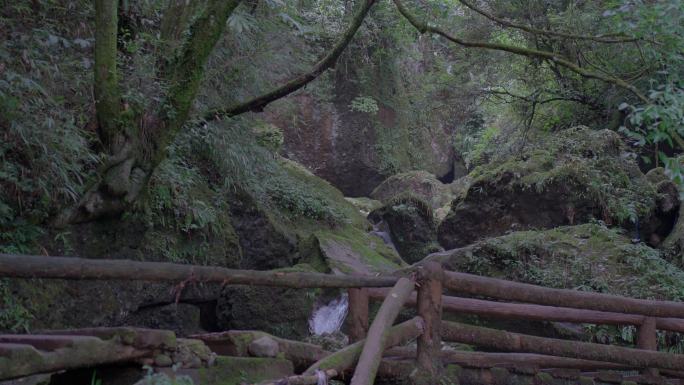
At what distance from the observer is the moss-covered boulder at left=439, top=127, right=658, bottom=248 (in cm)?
1082

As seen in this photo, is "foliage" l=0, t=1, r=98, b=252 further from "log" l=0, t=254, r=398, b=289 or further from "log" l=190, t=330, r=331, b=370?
"log" l=0, t=254, r=398, b=289

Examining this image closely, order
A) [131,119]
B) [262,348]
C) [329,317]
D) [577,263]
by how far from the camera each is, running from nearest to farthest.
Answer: [262,348]
[131,119]
[329,317]
[577,263]

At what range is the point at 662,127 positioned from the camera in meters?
4.03

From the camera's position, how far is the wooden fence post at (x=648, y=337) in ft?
14.9

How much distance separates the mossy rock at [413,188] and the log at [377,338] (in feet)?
43.5

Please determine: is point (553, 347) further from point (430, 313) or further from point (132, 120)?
point (132, 120)

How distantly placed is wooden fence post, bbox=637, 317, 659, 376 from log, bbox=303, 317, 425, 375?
6.39 feet

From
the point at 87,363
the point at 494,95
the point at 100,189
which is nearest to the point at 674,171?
the point at 87,363

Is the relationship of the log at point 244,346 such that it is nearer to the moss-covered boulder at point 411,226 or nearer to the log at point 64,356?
the log at point 64,356

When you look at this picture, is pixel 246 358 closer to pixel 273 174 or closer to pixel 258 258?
pixel 258 258

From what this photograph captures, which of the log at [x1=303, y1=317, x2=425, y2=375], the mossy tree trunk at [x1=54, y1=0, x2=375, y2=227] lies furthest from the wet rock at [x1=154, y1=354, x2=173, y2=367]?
the mossy tree trunk at [x1=54, y1=0, x2=375, y2=227]

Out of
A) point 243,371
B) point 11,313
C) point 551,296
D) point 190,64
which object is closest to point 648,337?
point 551,296

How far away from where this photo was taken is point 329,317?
8.57 meters

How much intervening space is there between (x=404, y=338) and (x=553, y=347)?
1.21 metres
